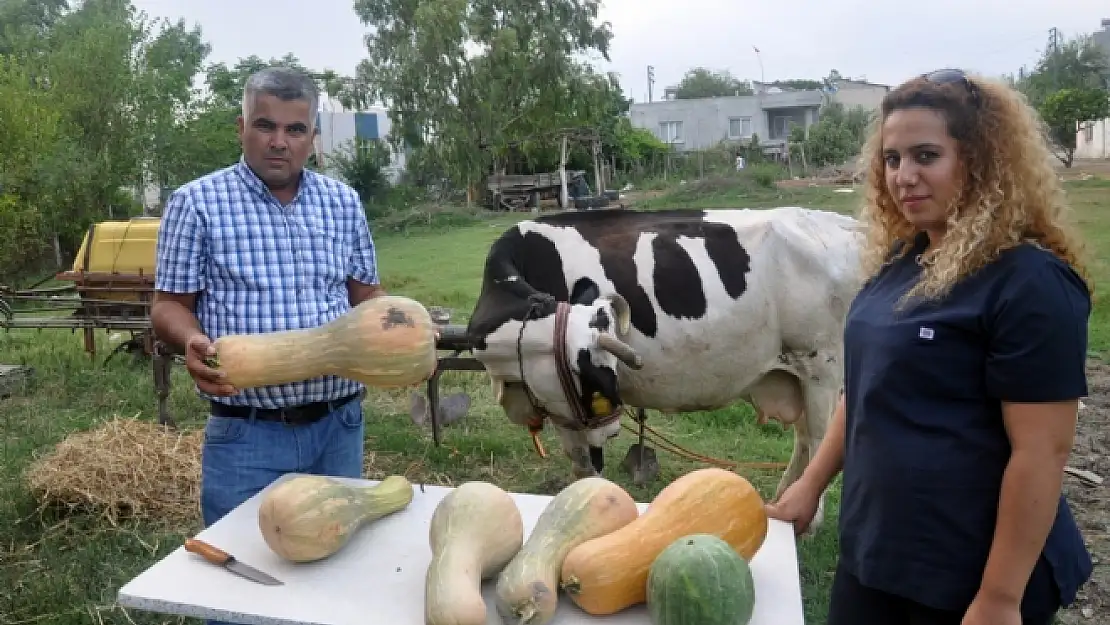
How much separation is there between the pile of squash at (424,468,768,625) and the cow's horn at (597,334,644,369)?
1.71 m

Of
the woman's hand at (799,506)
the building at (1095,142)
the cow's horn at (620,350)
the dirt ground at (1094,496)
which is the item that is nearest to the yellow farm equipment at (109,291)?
the cow's horn at (620,350)

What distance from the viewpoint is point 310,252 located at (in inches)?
114

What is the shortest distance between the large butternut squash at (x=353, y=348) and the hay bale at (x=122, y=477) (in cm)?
339

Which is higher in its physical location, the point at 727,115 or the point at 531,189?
the point at 727,115

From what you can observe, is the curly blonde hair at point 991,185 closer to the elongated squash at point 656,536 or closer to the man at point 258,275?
the elongated squash at point 656,536

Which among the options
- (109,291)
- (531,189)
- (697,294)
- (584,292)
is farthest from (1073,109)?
(584,292)

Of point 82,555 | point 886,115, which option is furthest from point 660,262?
point 82,555

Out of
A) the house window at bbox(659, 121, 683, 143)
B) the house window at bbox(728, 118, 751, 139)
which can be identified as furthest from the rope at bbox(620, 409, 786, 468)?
the house window at bbox(728, 118, 751, 139)

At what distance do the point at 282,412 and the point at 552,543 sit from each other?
121 centimetres

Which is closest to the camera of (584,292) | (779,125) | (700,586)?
(700,586)

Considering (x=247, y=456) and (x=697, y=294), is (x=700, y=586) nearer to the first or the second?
(x=247, y=456)

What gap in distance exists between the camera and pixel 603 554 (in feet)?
6.58

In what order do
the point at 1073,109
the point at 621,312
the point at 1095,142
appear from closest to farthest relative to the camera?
the point at 621,312 < the point at 1073,109 < the point at 1095,142

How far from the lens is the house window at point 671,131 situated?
58438 millimetres
